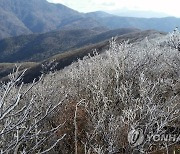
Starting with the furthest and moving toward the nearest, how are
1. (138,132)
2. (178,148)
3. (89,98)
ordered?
1. (89,98)
2. (178,148)
3. (138,132)

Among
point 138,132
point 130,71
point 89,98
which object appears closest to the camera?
point 138,132

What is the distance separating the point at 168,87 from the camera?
20.6m

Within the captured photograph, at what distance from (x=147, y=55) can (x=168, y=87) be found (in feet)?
13.9

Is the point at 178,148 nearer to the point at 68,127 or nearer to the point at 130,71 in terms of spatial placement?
the point at 68,127

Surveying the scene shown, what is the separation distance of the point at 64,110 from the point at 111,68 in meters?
5.72

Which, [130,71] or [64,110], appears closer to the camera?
[64,110]

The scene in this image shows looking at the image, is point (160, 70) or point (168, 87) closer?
point (168, 87)

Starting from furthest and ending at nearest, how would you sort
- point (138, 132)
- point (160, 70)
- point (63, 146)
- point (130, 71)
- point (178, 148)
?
point (160, 70) < point (130, 71) < point (63, 146) < point (178, 148) < point (138, 132)

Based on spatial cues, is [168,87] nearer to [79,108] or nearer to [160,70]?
[160,70]

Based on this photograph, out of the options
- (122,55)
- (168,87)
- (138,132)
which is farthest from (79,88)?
(138,132)

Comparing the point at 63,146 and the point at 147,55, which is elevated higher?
the point at 147,55

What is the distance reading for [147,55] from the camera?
24.2 metres

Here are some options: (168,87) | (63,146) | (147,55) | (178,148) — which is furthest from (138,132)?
(147,55)

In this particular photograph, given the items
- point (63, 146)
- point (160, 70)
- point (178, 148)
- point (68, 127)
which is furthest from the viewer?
point (160, 70)
